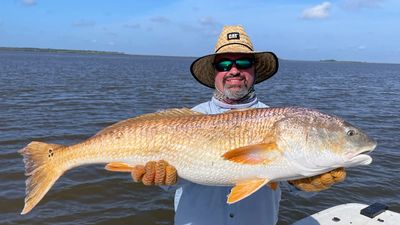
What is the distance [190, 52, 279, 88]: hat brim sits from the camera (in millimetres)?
5355

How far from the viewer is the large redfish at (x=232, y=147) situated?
378 cm

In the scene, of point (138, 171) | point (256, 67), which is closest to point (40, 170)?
point (138, 171)

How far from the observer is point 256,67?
5660 mm

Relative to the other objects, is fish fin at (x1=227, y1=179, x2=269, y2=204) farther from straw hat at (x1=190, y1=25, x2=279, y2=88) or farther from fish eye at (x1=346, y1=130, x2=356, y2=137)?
straw hat at (x1=190, y1=25, x2=279, y2=88)

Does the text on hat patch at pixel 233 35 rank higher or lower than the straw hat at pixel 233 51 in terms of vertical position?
higher

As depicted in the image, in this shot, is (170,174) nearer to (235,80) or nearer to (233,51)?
(235,80)

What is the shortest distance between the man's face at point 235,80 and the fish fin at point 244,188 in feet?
4.41

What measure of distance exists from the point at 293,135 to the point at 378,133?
47.2ft

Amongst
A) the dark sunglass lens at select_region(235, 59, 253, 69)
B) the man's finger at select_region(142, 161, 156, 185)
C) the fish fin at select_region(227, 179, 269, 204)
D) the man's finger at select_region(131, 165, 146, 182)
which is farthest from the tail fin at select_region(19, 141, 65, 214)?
the dark sunglass lens at select_region(235, 59, 253, 69)

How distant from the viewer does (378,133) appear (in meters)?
16.7

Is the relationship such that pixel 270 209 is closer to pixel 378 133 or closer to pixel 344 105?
pixel 378 133

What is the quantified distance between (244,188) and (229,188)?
78cm

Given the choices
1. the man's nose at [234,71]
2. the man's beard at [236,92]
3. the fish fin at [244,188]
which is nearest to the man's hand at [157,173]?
the fish fin at [244,188]

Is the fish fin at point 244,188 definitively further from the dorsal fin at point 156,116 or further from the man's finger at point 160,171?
the dorsal fin at point 156,116
